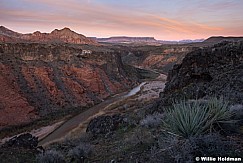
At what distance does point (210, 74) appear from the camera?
1303 cm

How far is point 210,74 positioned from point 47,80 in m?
23.2

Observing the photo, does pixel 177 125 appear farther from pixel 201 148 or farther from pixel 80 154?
pixel 80 154

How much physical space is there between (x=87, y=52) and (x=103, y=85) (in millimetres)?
7154

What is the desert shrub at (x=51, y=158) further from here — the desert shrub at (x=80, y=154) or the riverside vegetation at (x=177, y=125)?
the desert shrub at (x=80, y=154)

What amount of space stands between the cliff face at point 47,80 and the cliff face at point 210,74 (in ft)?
53.5

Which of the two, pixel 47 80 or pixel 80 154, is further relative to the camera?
pixel 47 80

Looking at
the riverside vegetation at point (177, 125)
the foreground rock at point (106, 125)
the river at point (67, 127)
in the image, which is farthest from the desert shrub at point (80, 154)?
the river at point (67, 127)

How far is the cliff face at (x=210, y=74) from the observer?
1091cm

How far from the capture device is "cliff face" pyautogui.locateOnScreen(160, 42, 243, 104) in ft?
35.8

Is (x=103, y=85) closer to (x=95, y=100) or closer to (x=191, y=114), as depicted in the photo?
(x=95, y=100)

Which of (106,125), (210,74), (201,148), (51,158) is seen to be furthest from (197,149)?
(210,74)

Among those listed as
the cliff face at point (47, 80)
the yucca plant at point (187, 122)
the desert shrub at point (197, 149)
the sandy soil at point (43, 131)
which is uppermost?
the yucca plant at point (187, 122)

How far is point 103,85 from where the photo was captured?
39.9 metres

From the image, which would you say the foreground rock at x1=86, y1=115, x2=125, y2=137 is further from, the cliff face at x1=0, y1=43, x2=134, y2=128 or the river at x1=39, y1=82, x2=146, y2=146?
the cliff face at x1=0, y1=43, x2=134, y2=128
